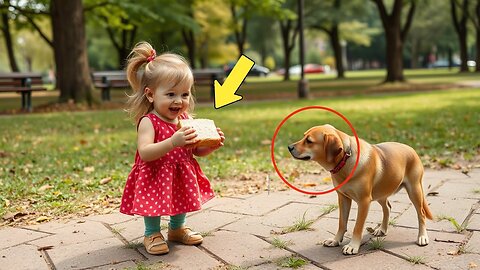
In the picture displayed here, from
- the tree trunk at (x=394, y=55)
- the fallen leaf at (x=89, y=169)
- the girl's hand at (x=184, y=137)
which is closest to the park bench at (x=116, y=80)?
the tree trunk at (x=394, y=55)

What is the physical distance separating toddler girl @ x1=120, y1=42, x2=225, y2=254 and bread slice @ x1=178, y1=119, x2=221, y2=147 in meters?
0.08

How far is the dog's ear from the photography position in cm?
299

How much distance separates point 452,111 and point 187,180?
9373mm

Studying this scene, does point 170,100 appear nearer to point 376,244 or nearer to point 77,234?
point 77,234

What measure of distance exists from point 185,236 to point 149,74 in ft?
3.50

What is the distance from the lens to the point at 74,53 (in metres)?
15.0

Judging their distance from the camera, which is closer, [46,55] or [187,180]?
[187,180]

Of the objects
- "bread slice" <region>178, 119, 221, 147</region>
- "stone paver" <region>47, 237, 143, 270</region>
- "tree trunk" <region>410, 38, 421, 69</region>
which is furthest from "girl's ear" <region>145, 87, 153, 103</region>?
"tree trunk" <region>410, 38, 421, 69</region>

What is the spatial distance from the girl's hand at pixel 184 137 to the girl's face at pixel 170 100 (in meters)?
0.31

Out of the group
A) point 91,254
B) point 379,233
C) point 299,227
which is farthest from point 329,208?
point 91,254

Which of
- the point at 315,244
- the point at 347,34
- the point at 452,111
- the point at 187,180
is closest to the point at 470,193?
the point at 315,244

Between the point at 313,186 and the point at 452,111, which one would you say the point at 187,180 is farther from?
the point at 452,111

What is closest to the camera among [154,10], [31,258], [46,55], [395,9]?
[31,258]

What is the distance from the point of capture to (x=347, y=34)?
52.8 m
